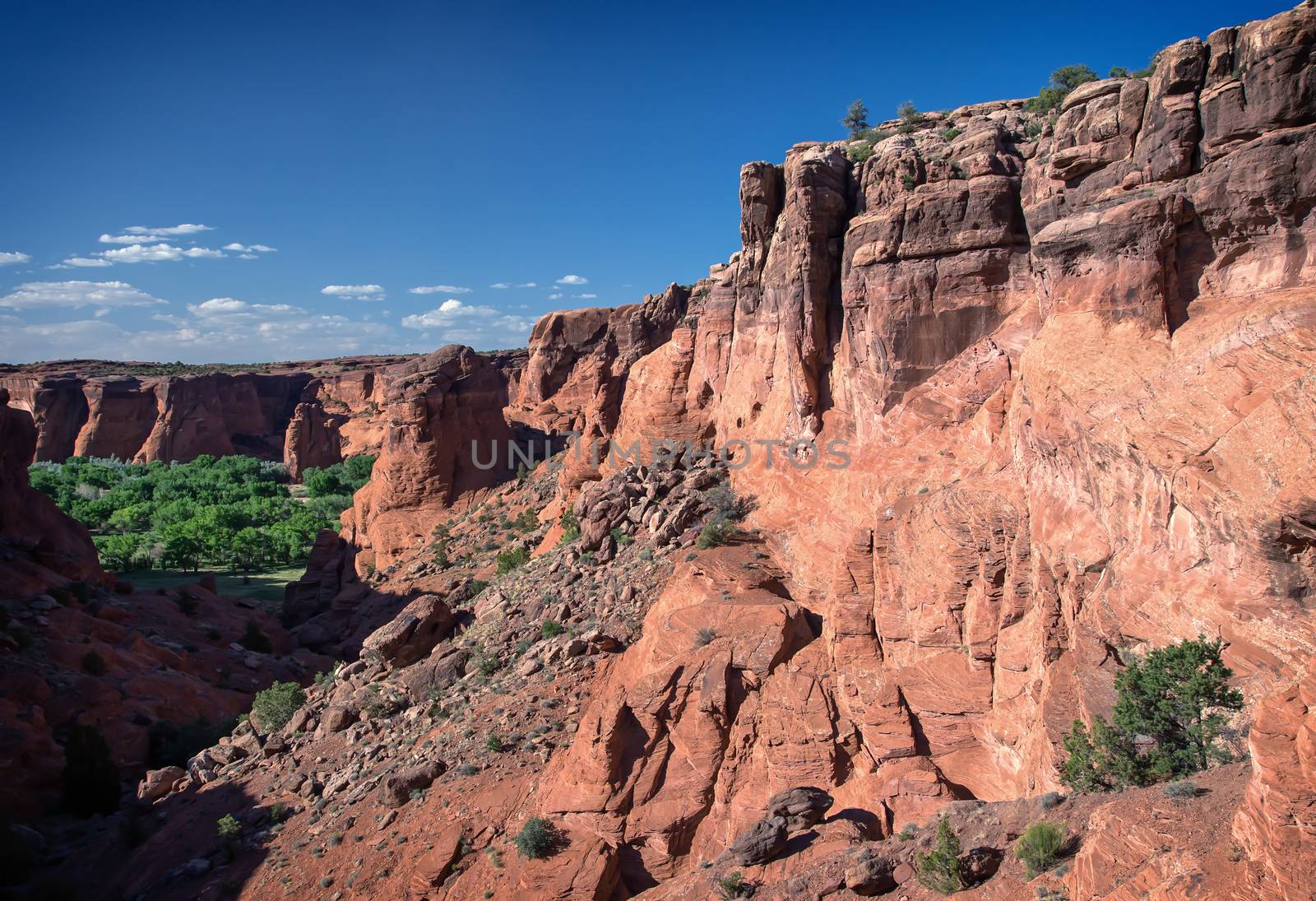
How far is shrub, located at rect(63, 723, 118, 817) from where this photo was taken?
1099 inches

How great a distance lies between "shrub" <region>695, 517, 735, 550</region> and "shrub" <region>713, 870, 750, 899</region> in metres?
11.8

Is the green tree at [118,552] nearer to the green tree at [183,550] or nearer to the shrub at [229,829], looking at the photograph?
the green tree at [183,550]

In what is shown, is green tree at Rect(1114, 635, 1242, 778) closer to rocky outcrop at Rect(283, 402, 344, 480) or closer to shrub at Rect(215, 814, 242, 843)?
shrub at Rect(215, 814, 242, 843)

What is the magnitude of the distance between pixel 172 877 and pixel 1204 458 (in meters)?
27.6

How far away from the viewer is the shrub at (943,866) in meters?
13.2

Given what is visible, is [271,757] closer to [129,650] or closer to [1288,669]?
[129,650]

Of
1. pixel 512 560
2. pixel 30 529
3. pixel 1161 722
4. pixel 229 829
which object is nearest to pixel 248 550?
pixel 30 529

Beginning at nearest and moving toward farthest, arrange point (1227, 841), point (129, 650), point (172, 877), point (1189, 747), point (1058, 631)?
point (1227, 841) < point (1189, 747) < point (1058, 631) < point (172, 877) < point (129, 650)

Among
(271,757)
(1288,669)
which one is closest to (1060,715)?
(1288,669)

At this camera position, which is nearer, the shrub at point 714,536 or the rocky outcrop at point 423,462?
the shrub at point 714,536

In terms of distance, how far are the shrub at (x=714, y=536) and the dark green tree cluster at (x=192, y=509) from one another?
190 feet

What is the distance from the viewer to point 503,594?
32.3 m

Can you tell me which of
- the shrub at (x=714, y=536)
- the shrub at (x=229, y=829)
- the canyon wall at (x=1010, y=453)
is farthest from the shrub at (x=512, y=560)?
the shrub at (x=229, y=829)

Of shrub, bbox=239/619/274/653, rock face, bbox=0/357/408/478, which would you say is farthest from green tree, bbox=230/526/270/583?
rock face, bbox=0/357/408/478
